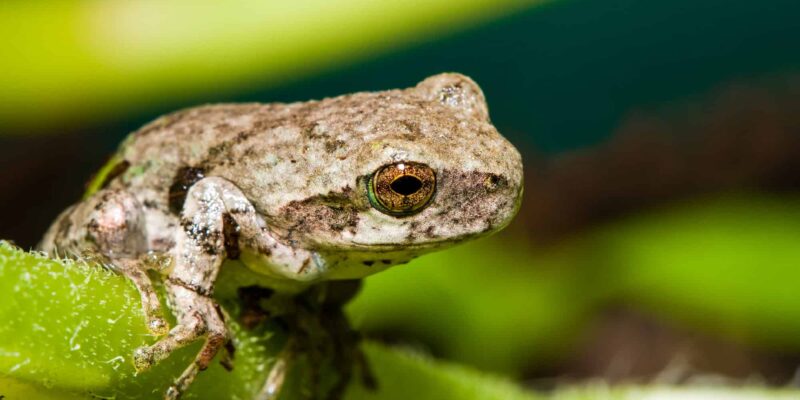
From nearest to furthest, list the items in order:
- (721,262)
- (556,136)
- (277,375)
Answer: (277,375), (721,262), (556,136)

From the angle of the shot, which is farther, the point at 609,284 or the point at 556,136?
the point at 556,136

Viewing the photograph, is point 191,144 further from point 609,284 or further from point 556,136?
point 556,136

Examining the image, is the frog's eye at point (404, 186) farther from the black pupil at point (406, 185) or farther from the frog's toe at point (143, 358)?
the frog's toe at point (143, 358)

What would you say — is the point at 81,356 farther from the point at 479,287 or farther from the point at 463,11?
the point at 463,11

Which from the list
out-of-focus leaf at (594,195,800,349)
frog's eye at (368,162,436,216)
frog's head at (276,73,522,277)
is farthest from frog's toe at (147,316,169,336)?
out-of-focus leaf at (594,195,800,349)

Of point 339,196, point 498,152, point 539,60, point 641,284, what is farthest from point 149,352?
point 539,60

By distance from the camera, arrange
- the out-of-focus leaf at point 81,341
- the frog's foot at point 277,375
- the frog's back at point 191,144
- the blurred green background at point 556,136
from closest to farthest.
Answer: the out-of-focus leaf at point 81,341
the frog's foot at point 277,375
the frog's back at point 191,144
the blurred green background at point 556,136

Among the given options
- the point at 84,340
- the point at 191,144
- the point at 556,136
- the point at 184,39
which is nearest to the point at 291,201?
the point at 191,144

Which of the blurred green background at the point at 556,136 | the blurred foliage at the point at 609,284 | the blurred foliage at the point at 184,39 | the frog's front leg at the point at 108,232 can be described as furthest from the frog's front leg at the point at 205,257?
the blurred foliage at the point at 184,39
